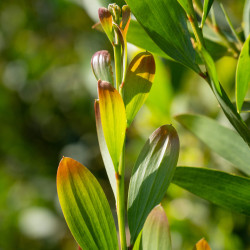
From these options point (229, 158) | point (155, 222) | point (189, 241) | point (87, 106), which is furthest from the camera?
point (87, 106)

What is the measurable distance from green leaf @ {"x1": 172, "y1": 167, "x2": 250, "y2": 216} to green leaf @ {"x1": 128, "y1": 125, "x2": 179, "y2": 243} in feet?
0.19

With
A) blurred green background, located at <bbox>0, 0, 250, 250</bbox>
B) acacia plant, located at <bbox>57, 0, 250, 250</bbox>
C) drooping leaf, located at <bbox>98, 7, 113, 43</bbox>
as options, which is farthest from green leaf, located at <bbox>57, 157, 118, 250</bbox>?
blurred green background, located at <bbox>0, 0, 250, 250</bbox>

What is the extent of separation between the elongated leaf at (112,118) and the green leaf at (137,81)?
3 cm

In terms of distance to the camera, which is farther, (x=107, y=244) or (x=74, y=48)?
(x=74, y=48)

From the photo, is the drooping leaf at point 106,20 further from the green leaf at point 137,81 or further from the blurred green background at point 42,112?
the blurred green background at point 42,112

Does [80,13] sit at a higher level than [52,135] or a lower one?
higher

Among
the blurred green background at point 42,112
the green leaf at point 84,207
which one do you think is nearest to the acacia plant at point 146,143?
the green leaf at point 84,207

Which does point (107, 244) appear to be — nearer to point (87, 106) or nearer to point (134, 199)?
point (134, 199)

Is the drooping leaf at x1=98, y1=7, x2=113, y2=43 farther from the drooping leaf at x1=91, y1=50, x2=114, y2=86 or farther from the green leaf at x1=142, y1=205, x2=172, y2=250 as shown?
the green leaf at x1=142, y1=205, x2=172, y2=250

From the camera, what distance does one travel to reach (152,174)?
0.40m

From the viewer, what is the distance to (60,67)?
2.10 m

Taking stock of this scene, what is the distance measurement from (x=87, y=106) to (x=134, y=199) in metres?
1.46

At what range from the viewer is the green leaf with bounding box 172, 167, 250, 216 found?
44 centimetres

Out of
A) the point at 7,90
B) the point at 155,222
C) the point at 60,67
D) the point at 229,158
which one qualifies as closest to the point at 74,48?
the point at 60,67
